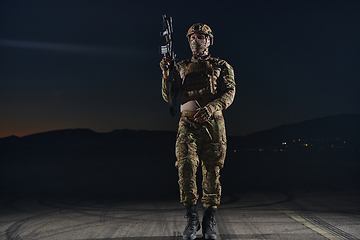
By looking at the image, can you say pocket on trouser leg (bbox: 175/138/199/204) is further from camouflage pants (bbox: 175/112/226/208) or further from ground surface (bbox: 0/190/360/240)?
ground surface (bbox: 0/190/360/240)

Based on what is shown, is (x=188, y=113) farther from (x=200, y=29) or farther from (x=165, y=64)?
(x=200, y=29)

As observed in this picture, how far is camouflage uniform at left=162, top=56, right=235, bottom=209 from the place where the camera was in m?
3.44

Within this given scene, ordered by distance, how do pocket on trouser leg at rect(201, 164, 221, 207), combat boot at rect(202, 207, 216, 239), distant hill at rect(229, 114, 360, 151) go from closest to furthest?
combat boot at rect(202, 207, 216, 239)
pocket on trouser leg at rect(201, 164, 221, 207)
distant hill at rect(229, 114, 360, 151)

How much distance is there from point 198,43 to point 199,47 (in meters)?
0.05

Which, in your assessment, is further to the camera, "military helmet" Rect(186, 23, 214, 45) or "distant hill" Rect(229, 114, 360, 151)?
"distant hill" Rect(229, 114, 360, 151)

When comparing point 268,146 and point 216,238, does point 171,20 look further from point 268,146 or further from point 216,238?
point 268,146

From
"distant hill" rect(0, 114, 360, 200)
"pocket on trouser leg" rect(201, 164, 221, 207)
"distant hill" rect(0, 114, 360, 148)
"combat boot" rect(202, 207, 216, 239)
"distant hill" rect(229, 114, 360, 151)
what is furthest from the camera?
A: "distant hill" rect(229, 114, 360, 151)

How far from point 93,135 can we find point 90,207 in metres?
36.8

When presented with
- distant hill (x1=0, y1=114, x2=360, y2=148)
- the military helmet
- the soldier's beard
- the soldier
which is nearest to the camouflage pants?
the soldier

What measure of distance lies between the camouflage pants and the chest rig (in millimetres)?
288

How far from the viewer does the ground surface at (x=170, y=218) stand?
12.0ft

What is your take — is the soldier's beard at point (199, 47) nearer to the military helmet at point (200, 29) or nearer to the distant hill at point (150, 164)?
the military helmet at point (200, 29)

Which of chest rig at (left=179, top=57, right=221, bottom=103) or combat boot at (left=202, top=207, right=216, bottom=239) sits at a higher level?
chest rig at (left=179, top=57, right=221, bottom=103)

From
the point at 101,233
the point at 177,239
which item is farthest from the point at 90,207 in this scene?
the point at 177,239
